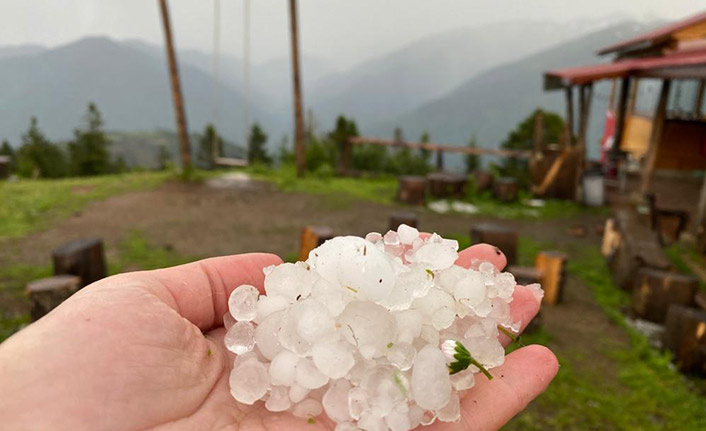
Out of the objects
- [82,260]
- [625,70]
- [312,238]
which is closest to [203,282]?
[312,238]

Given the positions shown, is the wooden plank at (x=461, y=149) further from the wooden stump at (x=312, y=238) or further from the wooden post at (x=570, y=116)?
the wooden stump at (x=312, y=238)

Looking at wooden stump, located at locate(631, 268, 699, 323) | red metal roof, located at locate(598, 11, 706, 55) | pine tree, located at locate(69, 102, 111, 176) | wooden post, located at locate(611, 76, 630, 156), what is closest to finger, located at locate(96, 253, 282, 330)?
wooden stump, located at locate(631, 268, 699, 323)

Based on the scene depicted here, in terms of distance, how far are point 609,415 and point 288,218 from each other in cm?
626

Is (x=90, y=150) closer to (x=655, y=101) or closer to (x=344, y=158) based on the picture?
(x=344, y=158)

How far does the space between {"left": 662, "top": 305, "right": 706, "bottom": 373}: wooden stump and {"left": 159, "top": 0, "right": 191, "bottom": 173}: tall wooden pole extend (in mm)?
10536

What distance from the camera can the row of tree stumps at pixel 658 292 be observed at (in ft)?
12.9

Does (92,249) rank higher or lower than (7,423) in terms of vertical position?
lower

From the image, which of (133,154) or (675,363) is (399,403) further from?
(133,154)

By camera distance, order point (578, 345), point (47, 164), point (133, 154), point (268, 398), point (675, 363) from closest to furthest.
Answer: point (268, 398), point (675, 363), point (578, 345), point (47, 164), point (133, 154)

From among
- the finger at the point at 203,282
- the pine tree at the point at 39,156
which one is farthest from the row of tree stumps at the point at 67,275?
the pine tree at the point at 39,156

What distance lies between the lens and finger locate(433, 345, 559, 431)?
149 cm

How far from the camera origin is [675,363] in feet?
13.4

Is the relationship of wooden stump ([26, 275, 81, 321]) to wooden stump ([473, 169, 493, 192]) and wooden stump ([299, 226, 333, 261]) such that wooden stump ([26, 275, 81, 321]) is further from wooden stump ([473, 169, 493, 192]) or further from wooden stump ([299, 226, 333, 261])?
wooden stump ([473, 169, 493, 192])

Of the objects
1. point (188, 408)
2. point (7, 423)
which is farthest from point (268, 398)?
point (7, 423)
